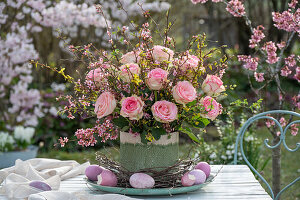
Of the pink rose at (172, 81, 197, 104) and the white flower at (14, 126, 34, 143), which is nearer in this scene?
the pink rose at (172, 81, 197, 104)

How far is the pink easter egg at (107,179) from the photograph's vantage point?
1.68m

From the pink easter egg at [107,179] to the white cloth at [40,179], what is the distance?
9cm

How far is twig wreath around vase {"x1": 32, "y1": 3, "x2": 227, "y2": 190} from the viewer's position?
1.57 m

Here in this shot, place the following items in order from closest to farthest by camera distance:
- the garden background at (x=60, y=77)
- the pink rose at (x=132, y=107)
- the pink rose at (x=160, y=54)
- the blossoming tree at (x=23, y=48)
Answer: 1. the pink rose at (x=132, y=107)
2. the pink rose at (x=160, y=54)
3. the garden background at (x=60, y=77)
4. the blossoming tree at (x=23, y=48)

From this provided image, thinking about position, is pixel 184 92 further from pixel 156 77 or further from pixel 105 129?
pixel 105 129

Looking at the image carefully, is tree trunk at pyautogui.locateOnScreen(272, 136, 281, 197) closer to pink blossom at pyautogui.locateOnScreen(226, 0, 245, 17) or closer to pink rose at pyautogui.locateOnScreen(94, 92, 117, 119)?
pink blossom at pyautogui.locateOnScreen(226, 0, 245, 17)

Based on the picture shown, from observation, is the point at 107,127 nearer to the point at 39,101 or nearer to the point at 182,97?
the point at 182,97

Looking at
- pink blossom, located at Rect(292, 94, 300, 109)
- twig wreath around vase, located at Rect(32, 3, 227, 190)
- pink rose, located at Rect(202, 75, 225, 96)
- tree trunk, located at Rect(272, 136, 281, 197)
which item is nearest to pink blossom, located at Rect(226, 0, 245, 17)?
pink blossom, located at Rect(292, 94, 300, 109)

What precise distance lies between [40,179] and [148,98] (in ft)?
2.17

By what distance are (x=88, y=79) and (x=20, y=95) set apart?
14.4ft

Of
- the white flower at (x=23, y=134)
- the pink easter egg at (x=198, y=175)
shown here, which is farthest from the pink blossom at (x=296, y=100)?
the white flower at (x=23, y=134)

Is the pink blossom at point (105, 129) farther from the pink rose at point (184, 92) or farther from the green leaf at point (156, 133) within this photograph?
the pink rose at point (184, 92)

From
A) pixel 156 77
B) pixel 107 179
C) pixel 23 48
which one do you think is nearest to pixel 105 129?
pixel 107 179

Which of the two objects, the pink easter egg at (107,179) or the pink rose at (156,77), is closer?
the pink rose at (156,77)
